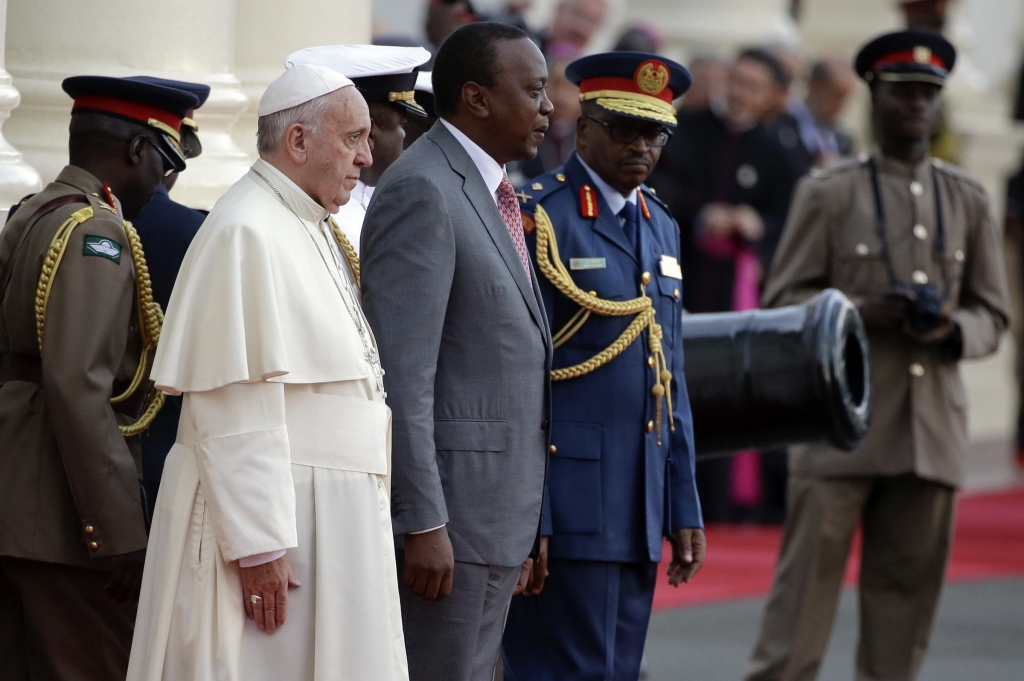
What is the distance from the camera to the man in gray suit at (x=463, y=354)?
3719 millimetres

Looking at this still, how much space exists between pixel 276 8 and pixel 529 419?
2551mm

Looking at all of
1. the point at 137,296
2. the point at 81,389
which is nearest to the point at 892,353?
the point at 137,296

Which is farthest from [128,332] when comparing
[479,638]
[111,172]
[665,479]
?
[665,479]

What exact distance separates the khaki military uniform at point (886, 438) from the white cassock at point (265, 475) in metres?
2.70

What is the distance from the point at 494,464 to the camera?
12.7ft

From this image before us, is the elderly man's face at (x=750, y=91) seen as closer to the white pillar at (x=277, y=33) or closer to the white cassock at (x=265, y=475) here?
the white pillar at (x=277, y=33)

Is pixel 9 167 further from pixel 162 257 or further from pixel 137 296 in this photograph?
pixel 137 296

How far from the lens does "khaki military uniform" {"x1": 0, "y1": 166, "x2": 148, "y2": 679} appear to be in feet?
12.8

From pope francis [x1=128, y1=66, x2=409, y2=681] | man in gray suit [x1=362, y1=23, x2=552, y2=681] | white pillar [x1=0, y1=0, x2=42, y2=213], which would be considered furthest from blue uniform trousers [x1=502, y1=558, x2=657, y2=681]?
white pillar [x1=0, y1=0, x2=42, y2=213]

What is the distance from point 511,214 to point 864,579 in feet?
8.07

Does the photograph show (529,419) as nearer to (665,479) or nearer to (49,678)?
(665,479)

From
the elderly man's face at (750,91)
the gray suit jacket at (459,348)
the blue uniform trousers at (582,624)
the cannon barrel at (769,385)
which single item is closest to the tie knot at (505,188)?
the gray suit jacket at (459,348)

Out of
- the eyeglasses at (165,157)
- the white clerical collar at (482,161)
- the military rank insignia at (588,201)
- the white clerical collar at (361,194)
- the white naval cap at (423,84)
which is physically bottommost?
the white clerical collar at (361,194)

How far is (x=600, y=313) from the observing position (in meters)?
4.60
